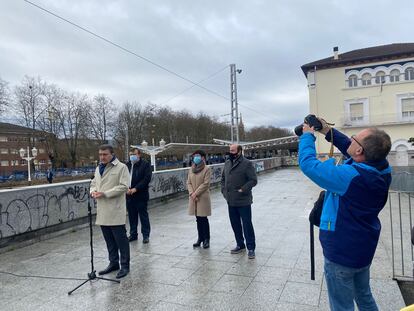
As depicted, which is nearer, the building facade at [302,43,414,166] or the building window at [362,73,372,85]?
the building facade at [302,43,414,166]

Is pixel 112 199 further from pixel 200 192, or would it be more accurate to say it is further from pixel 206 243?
pixel 206 243

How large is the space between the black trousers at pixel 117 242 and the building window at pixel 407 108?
4242 cm

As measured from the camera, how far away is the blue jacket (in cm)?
231

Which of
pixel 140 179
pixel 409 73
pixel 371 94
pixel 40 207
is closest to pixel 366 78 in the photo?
pixel 371 94

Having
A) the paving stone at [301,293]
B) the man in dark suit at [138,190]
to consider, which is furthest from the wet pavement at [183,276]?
the man in dark suit at [138,190]

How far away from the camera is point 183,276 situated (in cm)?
476

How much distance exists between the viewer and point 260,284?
439 cm

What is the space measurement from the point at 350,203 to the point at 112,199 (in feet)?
11.2

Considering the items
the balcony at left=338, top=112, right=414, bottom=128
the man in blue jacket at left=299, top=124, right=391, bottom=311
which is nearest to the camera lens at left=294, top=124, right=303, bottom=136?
the man in blue jacket at left=299, top=124, right=391, bottom=311

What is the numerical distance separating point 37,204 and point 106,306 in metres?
4.05

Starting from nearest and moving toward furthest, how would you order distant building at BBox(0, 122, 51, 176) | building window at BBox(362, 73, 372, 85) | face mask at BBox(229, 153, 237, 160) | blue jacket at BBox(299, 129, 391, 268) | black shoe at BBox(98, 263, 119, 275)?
blue jacket at BBox(299, 129, 391, 268), black shoe at BBox(98, 263, 119, 275), face mask at BBox(229, 153, 237, 160), building window at BBox(362, 73, 372, 85), distant building at BBox(0, 122, 51, 176)

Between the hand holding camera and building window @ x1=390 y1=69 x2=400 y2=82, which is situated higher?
building window @ x1=390 y1=69 x2=400 y2=82

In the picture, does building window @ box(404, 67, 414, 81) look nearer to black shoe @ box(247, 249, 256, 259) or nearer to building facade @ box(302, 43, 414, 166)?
building facade @ box(302, 43, 414, 166)

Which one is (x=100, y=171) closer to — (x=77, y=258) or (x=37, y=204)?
(x=77, y=258)
